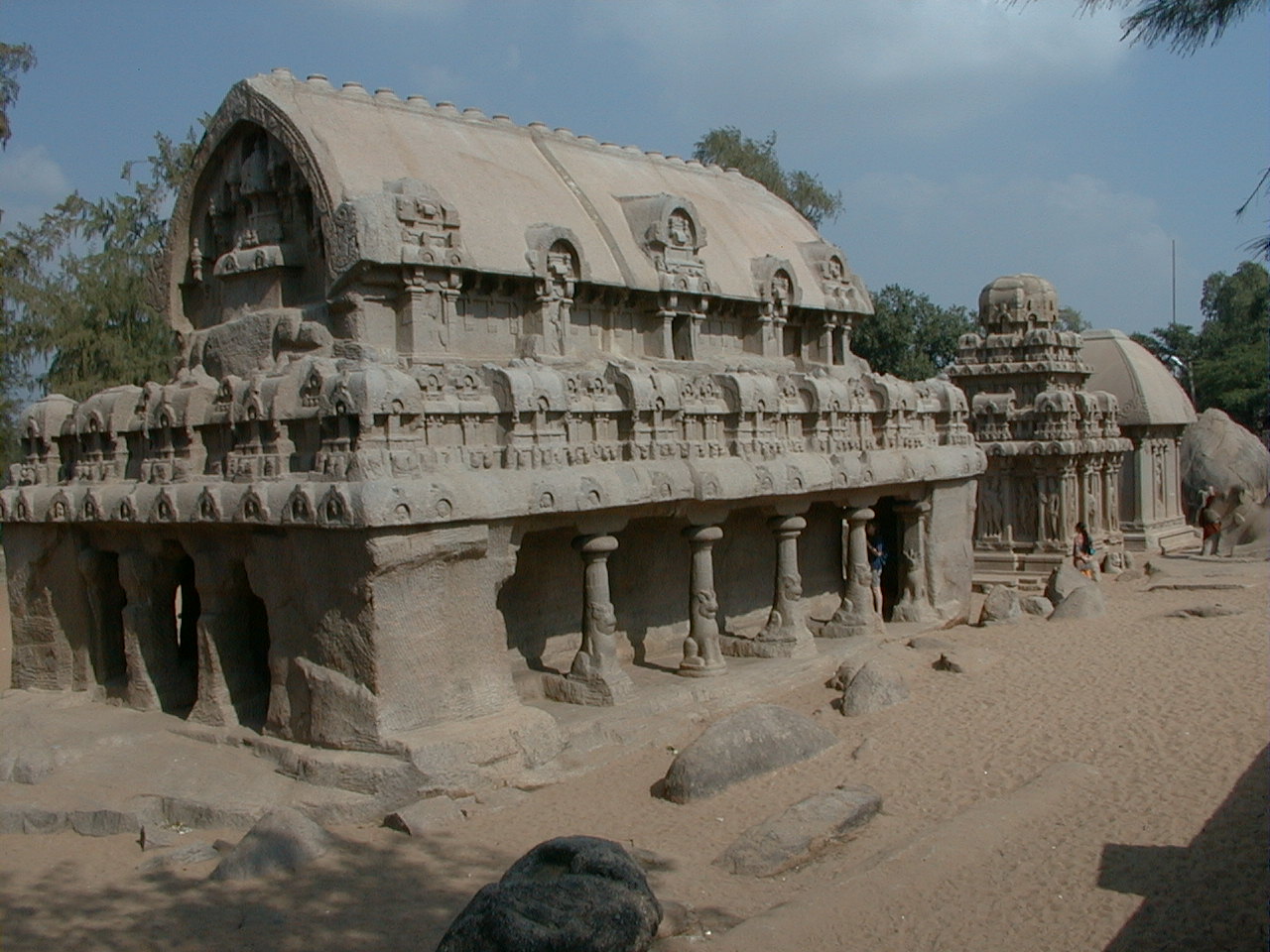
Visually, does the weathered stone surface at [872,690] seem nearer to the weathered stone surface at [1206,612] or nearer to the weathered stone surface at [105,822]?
the weathered stone surface at [1206,612]

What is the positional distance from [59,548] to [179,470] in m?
→ 2.51

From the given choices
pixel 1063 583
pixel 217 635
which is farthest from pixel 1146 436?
pixel 217 635

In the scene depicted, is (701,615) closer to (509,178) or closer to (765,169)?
(509,178)

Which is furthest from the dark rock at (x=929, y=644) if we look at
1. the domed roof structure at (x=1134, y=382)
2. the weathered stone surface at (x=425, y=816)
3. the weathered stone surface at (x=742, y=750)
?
the domed roof structure at (x=1134, y=382)

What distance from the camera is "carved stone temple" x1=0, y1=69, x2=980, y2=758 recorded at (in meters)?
9.25

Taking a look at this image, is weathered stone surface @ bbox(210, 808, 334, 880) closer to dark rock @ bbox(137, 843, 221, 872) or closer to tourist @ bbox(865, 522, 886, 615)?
dark rock @ bbox(137, 843, 221, 872)

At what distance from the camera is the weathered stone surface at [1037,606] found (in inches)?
645

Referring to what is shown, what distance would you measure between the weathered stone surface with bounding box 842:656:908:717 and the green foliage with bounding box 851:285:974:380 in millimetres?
23544

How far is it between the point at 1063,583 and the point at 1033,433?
5.09m

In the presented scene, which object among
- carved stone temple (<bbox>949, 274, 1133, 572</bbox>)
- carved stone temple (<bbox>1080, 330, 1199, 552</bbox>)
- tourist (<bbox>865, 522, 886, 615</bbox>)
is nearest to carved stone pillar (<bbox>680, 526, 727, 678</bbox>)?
tourist (<bbox>865, 522, 886, 615</bbox>)

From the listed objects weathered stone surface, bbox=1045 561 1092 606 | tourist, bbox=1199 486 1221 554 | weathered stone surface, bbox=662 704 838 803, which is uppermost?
tourist, bbox=1199 486 1221 554

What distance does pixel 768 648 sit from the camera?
13.1 meters

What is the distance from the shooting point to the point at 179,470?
34.6 feet

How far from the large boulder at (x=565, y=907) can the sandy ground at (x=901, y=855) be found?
0.68m
